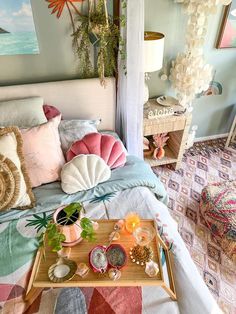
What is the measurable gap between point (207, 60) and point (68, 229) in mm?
2028

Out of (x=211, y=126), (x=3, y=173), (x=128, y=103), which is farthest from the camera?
(x=211, y=126)

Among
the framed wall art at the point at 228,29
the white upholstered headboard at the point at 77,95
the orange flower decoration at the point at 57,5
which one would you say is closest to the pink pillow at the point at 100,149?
the white upholstered headboard at the point at 77,95

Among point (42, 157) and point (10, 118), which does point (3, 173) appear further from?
point (10, 118)

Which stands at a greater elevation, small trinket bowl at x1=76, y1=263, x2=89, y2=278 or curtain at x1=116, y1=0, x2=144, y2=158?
curtain at x1=116, y1=0, x2=144, y2=158

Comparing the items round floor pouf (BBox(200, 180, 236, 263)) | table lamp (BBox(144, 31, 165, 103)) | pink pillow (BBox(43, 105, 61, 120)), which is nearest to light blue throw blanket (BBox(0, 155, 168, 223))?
round floor pouf (BBox(200, 180, 236, 263))

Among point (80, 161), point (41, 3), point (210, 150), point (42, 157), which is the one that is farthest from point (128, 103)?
point (210, 150)

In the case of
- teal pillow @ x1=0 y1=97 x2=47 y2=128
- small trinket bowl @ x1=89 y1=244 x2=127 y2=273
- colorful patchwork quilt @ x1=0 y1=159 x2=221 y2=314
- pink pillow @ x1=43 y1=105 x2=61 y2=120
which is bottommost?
colorful patchwork quilt @ x1=0 y1=159 x2=221 y2=314

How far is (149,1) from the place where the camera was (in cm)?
173

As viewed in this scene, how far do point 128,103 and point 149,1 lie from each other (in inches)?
32.0

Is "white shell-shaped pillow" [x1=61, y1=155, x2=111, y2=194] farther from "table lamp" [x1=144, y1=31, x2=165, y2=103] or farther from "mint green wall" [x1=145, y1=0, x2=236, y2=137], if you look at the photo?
"mint green wall" [x1=145, y1=0, x2=236, y2=137]

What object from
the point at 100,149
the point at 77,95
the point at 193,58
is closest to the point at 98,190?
the point at 100,149

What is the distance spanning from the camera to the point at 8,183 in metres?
1.14

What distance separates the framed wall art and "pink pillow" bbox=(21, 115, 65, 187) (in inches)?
66.4

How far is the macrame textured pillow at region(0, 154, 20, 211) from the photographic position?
1131 mm
